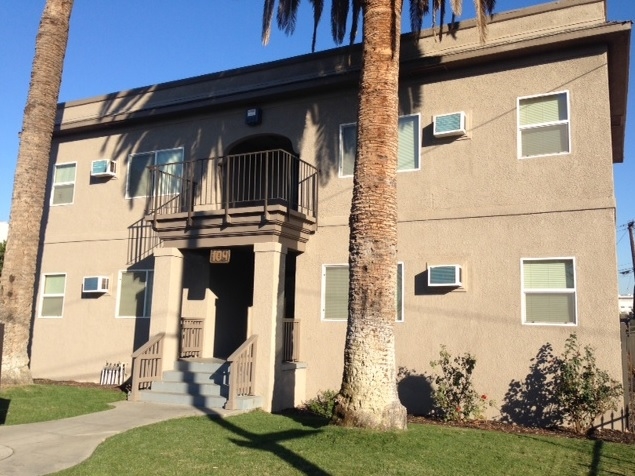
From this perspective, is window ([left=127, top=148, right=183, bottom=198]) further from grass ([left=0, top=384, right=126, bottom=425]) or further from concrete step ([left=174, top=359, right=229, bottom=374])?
grass ([left=0, top=384, right=126, bottom=425])

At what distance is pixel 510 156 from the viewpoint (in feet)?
37.3

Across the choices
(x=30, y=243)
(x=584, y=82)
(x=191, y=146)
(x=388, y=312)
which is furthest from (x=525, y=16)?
(x=30, y=243)

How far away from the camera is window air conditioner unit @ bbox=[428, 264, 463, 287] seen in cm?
1116

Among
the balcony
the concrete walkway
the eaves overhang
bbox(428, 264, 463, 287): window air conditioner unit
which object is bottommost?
the concrete walkway

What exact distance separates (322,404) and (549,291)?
4.56m

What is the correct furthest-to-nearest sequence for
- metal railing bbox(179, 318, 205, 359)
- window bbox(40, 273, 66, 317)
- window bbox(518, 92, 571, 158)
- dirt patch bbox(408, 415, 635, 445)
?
window bbox(40, 273, 66, 317) → metal railing bbox(179, 318, 205, 359) → window bbox(518, 92, 571, 158) → dirt patch bbox(408, 415, 635, 445)

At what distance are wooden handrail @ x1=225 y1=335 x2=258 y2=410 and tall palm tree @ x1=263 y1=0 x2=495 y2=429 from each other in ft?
8.03

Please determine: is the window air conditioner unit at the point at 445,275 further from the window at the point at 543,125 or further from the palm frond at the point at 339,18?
the palm frond at the point at 339,18

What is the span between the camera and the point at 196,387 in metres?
11.5

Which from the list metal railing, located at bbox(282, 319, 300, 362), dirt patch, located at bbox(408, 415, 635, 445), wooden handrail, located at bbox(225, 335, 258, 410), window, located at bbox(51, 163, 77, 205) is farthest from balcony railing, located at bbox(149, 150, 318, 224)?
dirt patch, located at bbox(408, 415, 635, 445)

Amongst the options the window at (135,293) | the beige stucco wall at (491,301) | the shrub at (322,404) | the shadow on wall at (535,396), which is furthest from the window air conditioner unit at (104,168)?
the shadow on wall at (535,396)

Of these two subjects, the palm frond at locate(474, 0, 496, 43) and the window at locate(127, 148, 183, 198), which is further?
the window at locate(127, 148, 183, 198)

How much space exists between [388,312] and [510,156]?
4323mm

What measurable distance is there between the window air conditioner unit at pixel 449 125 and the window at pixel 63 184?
9.73m
